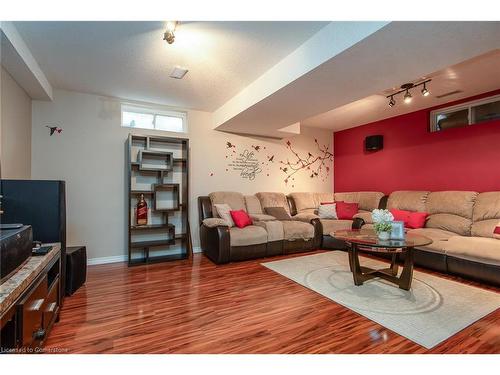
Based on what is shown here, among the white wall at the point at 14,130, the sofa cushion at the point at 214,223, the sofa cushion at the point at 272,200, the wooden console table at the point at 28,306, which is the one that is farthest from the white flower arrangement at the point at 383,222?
the white wall at the point at 14,130

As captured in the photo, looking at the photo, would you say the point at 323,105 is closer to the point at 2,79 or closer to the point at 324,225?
the point at 324,225

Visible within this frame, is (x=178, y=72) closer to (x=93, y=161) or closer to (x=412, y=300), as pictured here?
(x=93, y=161)

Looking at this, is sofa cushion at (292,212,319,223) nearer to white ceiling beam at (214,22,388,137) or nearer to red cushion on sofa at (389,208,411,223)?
red cushion on sofa at (389,208,411,223)

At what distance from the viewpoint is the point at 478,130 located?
12.1 ft

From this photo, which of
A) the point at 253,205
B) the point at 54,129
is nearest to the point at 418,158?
the point at 253,205

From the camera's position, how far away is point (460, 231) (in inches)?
137

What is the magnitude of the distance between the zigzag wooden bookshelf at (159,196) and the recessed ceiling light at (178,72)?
1097mm

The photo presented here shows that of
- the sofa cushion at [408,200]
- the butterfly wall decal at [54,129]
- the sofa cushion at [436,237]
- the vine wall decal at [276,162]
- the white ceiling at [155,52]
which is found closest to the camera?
the white ceiling at [155,52]

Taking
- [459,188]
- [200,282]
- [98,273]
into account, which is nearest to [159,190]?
[98,273]

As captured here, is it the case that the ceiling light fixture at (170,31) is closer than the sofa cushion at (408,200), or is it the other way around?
the ceiling light fixture at (170,31)

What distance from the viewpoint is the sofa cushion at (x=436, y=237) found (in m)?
3.15

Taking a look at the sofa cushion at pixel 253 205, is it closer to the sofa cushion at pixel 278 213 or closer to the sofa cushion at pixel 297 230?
the sofa cushion at pixel 278 213

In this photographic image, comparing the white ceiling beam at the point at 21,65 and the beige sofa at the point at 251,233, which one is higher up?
the white ceiling beam at the point at 21,65

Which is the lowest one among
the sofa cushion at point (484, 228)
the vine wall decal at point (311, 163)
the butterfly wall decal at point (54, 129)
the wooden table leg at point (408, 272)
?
the wooden table leg at point (408, 272)
